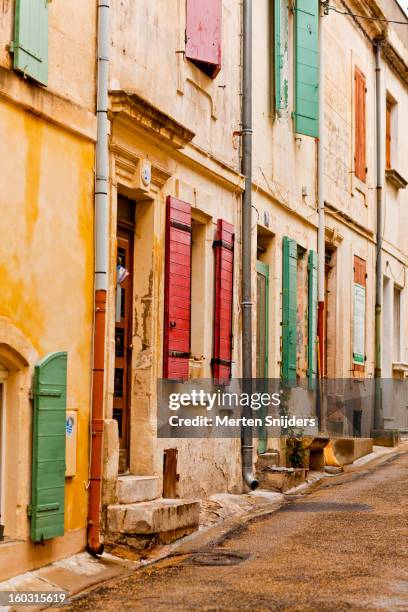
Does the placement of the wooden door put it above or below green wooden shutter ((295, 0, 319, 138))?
below

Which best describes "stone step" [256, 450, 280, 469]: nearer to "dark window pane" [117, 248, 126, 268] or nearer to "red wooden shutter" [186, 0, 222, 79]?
"dark window pane" [117, 248, 126, 268]

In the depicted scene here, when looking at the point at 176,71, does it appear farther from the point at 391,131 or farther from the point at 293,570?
the point at 391,131

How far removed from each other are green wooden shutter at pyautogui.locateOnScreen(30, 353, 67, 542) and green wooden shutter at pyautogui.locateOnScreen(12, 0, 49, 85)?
6.61ft

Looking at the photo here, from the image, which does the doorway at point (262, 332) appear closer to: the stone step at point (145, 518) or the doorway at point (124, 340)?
the doorway at point (124, 340)

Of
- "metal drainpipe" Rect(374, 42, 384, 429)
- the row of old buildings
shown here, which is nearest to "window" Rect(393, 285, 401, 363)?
Answer: "metal drainpipe" Rect(374, 42, 384, 429)

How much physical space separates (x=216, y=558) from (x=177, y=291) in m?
2.92

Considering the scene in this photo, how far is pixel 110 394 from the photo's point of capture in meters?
10.2

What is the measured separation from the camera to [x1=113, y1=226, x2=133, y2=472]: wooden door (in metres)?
11.1

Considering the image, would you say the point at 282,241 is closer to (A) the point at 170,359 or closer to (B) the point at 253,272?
(B) the point at 253,272

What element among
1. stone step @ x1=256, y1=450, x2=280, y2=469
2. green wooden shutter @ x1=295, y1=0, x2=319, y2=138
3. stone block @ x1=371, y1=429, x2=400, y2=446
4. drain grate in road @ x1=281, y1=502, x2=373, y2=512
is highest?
green wooden shutter @ x1=295, y1=0, x2=319, y2=138

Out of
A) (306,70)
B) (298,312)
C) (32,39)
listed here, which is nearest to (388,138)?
(306,70)

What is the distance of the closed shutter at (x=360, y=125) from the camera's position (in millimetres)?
20094

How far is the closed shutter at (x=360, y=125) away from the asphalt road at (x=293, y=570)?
8.90 m

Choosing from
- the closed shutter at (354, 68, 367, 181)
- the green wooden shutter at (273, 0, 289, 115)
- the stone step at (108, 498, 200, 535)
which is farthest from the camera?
the closed shutter at (354, 68, 367, 181)
